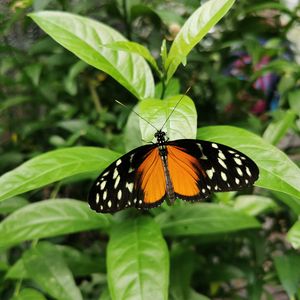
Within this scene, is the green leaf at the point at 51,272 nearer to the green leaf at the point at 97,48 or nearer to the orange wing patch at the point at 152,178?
the orange wing patch at the point at 152,178

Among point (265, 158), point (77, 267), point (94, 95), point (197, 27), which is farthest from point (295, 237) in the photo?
point (94, 95)

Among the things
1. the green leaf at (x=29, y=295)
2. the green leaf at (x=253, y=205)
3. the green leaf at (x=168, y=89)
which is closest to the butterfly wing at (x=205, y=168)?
the green leaf at (x=168, y=89)

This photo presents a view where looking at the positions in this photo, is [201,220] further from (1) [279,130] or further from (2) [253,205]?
(1) [279,130]

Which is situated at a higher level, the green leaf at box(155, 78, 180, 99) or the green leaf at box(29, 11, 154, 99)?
the green leaf at box(29, 11, 154, 99)

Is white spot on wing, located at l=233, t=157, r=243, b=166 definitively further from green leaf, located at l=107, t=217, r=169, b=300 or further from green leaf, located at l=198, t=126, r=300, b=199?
green leaf, located at l=107, t=217, r=169, b=300

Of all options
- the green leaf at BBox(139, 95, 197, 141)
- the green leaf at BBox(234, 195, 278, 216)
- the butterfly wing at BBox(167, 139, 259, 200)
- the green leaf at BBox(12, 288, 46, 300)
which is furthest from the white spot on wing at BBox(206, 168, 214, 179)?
the green leaf at BBox(12, 288, 46, 300)
